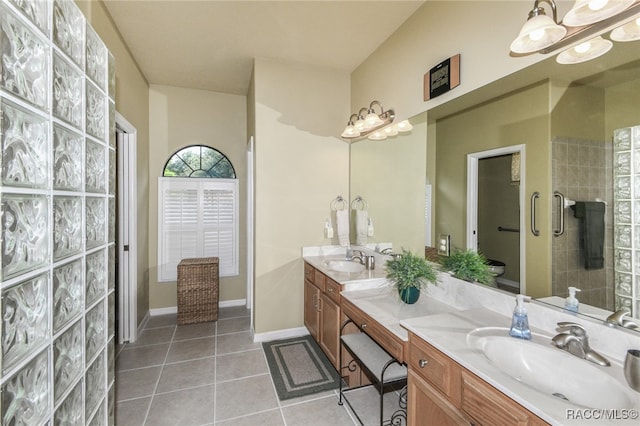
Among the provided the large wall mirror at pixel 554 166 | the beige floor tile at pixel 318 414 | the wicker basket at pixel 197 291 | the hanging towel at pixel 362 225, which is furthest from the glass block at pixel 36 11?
the wicker basket at pixel 197 291

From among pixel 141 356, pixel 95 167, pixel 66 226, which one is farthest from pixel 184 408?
pixel 95 167

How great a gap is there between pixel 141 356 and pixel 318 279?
1.85 meters

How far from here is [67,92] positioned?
112 cm

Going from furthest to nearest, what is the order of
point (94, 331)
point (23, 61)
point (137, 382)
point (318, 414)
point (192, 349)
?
1. point (192, 349)
2. point (137, 382)
3. point (318, 414)
4. point (94, 331)
5. point (23, 61)

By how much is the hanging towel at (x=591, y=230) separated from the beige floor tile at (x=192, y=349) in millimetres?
2929

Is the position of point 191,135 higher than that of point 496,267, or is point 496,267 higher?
point 191,135

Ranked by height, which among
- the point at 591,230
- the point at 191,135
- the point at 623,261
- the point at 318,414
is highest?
the point at 191,135

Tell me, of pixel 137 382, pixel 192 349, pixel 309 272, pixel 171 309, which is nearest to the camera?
pixel 137 382

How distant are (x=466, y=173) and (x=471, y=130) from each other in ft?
0.86

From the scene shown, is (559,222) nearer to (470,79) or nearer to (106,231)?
(470,79)

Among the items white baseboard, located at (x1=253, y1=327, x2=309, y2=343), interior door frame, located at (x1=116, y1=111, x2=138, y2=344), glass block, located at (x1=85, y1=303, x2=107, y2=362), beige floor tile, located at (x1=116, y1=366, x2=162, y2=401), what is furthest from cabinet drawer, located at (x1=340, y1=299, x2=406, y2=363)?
interior door frame, located at (x1=116, y1=111, x2=138, y2=344)

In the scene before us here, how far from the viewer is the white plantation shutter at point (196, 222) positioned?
3.78 m

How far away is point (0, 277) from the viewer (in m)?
0.77

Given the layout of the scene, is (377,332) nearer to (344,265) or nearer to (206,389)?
(344,265)
